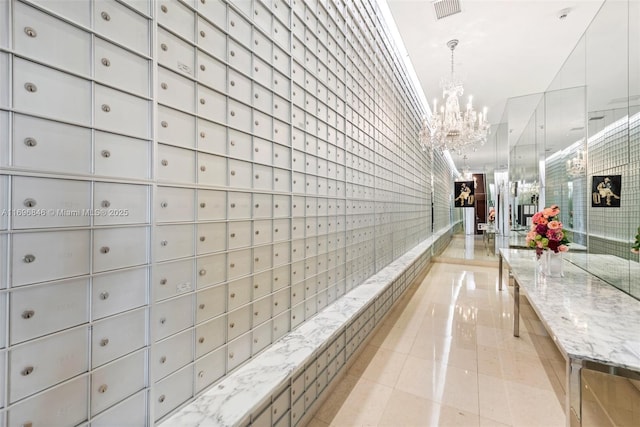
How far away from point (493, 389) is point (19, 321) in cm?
287

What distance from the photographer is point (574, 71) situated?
3.99 metres

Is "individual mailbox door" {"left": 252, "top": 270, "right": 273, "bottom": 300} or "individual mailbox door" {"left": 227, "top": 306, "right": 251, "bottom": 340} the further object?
"individual mailbox door" {"left": 252, "top": 270, "right": 273, "bottom": 300}

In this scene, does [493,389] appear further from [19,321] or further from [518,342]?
[19,321]

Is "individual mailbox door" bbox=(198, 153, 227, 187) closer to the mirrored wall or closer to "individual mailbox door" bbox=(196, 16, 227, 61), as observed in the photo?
"individual mailbox door" bbox=(196, 16, 227, 61)

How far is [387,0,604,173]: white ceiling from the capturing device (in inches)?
138

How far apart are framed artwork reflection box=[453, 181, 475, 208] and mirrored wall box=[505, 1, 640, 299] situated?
308cm

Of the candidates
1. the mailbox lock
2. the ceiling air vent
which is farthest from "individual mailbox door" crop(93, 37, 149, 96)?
the ceiling air vent

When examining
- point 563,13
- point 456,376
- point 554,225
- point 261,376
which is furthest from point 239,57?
point 563,13

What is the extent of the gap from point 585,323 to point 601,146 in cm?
209

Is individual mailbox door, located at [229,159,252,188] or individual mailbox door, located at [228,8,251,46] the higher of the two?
individual mailbox door, located at [228,8,251,46]

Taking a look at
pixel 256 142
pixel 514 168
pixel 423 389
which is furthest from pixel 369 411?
pixel 514 168

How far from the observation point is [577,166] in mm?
3582

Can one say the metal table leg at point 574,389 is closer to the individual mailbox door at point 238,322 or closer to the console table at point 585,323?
the console table at point 585,323

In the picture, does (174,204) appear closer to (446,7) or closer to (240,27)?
(240,27)
